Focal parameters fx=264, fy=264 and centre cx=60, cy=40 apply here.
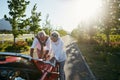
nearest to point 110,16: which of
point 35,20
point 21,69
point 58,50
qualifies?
point 35,20

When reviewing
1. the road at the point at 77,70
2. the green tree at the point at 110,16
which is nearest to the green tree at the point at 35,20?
the green tree at the point at 110,16

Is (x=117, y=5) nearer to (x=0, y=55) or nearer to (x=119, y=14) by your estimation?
(x=119, y=14)

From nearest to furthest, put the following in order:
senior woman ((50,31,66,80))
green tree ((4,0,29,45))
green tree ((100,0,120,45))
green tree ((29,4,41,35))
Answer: senior woman ((50,31,66,80))
green tree ((4,0,29,45))
green tree ((100,0,120,45))
green tree ((29,4,41,35))

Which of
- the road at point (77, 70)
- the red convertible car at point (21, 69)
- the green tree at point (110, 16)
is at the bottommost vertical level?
the road at point (77, 70)

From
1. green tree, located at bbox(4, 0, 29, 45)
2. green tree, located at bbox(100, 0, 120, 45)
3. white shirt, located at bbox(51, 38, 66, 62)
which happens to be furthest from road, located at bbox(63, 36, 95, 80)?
green tree, located at bbox(100, 0, 120, 45)

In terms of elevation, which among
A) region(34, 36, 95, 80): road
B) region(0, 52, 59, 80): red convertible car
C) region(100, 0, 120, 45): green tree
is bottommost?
region(34, 36, 95, 80): road

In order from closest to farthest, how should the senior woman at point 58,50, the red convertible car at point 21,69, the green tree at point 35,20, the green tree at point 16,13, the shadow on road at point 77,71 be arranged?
the red convertible car at point 21,69 < the senior woman at point 58,50 < the shadow on road at point 77,71 < the green tree at point 16,13 < the green tree at point 35,20

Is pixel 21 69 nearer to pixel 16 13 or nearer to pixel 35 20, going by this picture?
pixel 16 13

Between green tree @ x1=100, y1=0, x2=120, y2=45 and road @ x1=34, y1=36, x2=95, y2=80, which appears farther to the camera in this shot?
green tree @ x1=100, y1=0, x2=120, y2=45

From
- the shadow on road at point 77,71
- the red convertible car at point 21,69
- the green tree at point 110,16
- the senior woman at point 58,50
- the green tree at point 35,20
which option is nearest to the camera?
the red convertible car at point 21,69

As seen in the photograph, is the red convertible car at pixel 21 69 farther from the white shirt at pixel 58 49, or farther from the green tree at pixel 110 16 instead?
the green tree at pixel 110 16

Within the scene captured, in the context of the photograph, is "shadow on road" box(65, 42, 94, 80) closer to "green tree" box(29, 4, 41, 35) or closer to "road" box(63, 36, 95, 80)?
"road" box(63, 36, 95, 80)

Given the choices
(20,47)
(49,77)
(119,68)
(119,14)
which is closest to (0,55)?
(49,77)

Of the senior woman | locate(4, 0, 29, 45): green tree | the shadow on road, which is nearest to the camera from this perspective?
the senior woman
